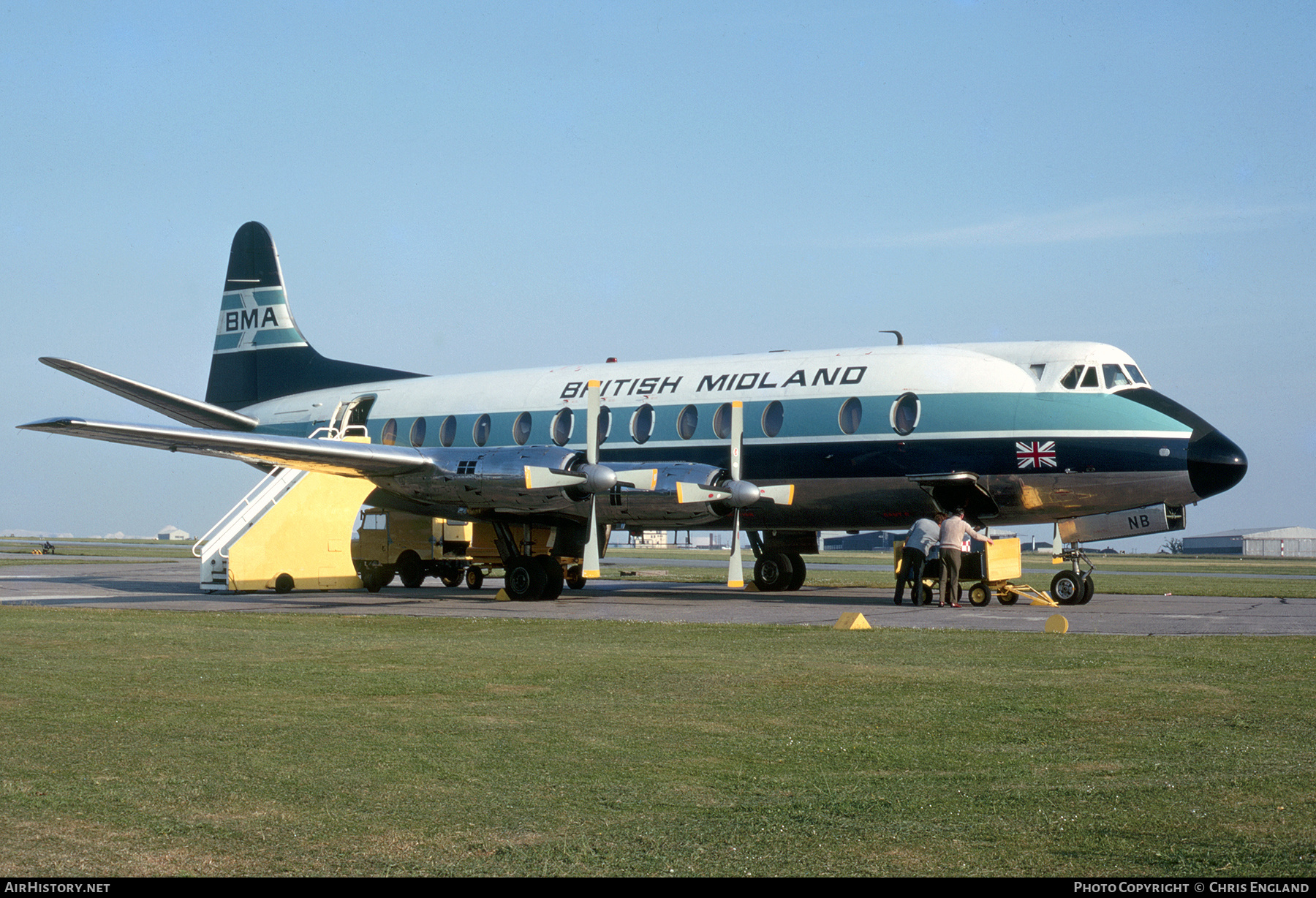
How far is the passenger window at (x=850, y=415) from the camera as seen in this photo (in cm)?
2166

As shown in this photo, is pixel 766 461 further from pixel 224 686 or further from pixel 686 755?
pixel 686 755

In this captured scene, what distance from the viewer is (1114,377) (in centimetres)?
2047

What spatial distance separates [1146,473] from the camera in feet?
64.5

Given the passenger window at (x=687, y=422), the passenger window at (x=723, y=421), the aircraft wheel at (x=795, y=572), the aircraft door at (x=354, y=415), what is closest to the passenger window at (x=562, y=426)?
the passenger window at (x=687, y=422)

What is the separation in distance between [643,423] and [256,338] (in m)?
13.9

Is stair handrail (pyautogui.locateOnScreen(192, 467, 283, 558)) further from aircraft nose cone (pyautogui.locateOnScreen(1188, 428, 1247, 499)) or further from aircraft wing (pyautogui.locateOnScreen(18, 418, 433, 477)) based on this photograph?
aircraft nose cone (pyautogui.locateOnScreen(1188, 428, 1247, 499))

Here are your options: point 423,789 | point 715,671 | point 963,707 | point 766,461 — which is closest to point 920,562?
point 766,461

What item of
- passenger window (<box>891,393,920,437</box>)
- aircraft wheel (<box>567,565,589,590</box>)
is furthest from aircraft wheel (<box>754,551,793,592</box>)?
passenger window (<box>891,393,920,437</box>)

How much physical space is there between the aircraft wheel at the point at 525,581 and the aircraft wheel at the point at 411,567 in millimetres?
4644

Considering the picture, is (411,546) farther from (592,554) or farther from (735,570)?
(735,570)

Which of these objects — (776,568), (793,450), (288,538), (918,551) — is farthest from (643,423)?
(288,538)

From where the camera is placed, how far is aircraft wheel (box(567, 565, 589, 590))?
25455mm

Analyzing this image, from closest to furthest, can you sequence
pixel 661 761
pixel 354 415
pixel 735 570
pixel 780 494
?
pixel 661 761 → pixel 735 570 → pixel 780 494 → pixel 354 415

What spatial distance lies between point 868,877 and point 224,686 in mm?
7264
